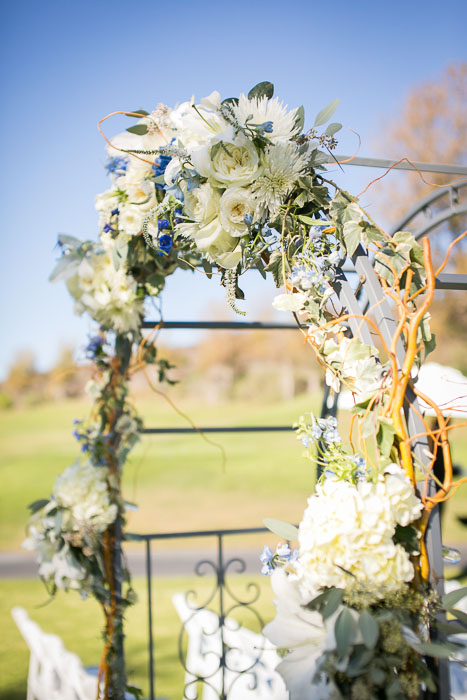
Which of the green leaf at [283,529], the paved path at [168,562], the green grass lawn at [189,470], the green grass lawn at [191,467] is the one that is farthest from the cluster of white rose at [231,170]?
the green grass lawn at [191,467]

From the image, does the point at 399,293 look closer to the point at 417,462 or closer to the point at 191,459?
the point at 417,462

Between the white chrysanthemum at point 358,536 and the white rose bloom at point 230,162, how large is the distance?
0.55m

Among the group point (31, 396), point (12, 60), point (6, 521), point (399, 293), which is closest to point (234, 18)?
point (12, 60)

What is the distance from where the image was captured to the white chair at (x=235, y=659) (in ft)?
6.01

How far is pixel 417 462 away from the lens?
2.50ft

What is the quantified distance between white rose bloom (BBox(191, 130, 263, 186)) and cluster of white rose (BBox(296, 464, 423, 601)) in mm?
549

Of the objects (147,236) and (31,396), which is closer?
(147,236)

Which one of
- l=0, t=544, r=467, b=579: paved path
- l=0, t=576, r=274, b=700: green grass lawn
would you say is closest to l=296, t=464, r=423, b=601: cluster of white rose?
l=0, t=576, r=274, b=700: green grass lawn

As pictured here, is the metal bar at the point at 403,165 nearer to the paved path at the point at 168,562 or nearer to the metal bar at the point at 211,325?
the metal bar at the point at 211,325

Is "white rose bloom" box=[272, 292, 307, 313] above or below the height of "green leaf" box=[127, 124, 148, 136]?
below

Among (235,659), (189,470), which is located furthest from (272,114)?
(189,470)

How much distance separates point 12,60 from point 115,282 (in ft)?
32.8

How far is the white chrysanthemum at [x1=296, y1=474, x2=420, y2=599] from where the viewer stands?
2.21 ft

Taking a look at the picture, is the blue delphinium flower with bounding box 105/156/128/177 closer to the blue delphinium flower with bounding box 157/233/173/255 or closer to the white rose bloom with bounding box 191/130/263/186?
the blue delphinium flower with bounding box 157/233/173/255
